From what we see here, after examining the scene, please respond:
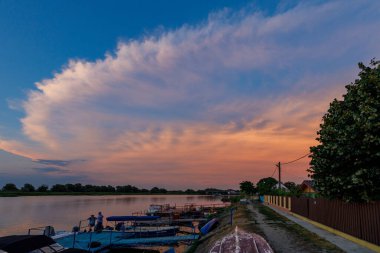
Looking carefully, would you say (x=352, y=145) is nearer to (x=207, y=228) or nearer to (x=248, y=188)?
(x=207, y=228)

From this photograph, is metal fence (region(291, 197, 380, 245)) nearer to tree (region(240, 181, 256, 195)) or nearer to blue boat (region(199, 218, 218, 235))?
blue boat (region(199, 218, 218, 235))

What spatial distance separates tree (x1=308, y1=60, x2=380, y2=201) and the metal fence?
0.72m

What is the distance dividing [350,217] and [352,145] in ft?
15.2

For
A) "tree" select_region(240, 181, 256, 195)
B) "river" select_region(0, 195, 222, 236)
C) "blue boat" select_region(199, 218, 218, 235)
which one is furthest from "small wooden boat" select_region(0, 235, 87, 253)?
"tree" select_region(240, 181, 256, 195)

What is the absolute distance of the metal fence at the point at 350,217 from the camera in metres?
14.4

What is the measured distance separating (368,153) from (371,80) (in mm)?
3710

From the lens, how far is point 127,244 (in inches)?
914

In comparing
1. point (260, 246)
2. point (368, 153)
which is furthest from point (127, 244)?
point (368, 153)

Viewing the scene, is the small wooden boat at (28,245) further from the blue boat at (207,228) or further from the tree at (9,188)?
the tree at (9,188)

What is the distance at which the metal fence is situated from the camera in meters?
14.4

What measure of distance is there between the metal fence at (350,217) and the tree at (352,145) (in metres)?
0.72

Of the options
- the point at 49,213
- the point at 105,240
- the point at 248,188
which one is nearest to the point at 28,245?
the point at 105,240

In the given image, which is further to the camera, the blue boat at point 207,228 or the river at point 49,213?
the river at point 49,213

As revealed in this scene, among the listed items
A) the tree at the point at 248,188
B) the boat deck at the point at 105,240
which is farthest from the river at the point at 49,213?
the tree at the point at 248,188
